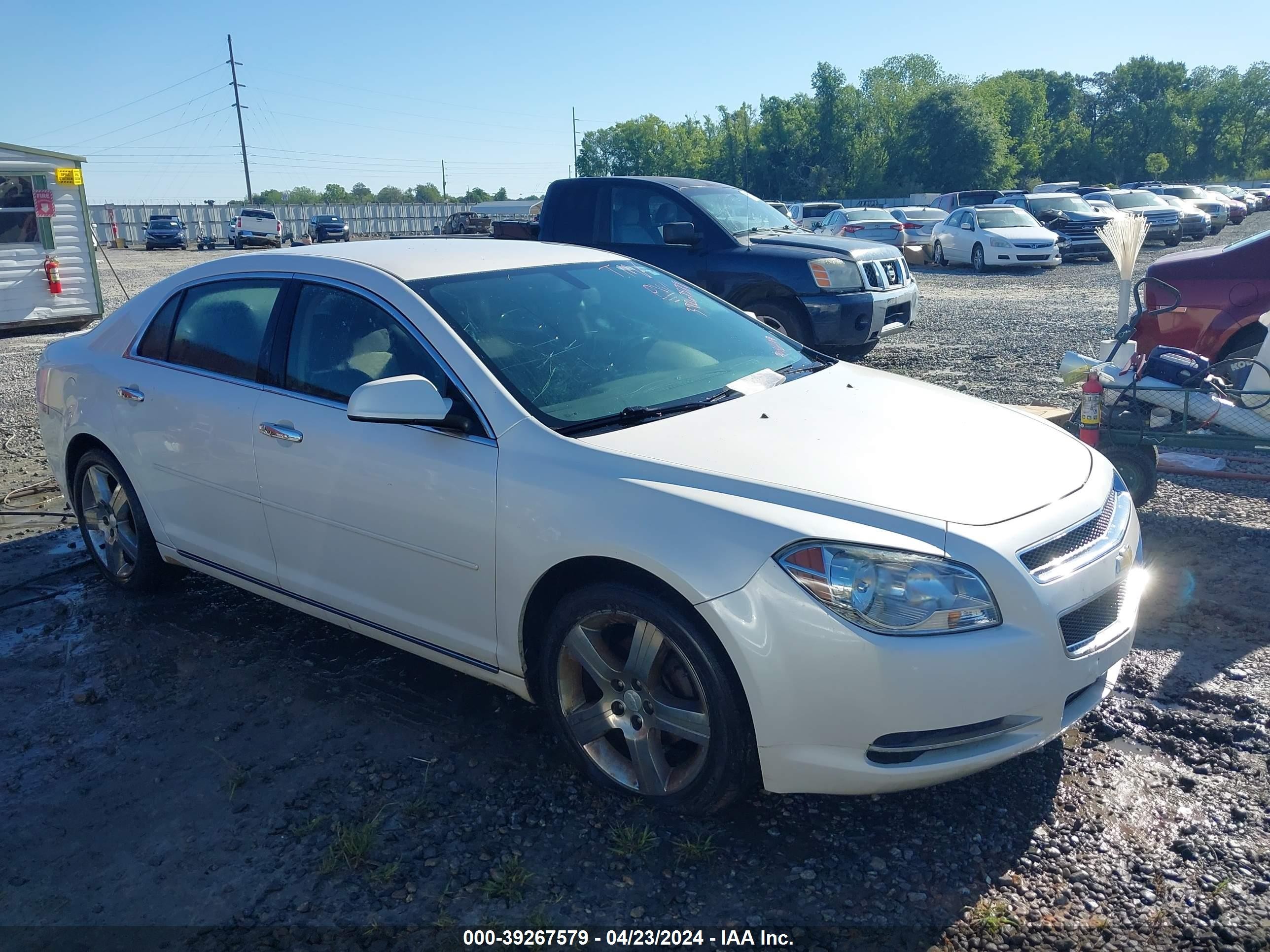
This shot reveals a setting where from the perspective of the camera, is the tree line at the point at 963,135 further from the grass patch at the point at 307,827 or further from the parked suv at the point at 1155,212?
the grass patch at the point at 307,827

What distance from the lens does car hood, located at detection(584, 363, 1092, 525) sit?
2.88 metres

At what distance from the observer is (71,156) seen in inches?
640

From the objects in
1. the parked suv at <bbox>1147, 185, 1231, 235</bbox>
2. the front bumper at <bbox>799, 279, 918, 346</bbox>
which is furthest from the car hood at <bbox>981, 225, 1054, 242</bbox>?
the front bumper at <bbox>799, 279, 918, 346</bbox>

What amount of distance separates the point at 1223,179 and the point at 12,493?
4284 inches

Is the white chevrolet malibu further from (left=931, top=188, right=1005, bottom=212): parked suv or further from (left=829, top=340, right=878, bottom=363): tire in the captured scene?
(left=931, top=188, right=1005, bottom=212): parked suv

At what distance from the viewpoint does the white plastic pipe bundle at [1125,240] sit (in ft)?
20.0

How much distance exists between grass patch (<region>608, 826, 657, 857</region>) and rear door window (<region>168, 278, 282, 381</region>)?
2.35 m

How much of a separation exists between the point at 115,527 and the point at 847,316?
6647 millimetres

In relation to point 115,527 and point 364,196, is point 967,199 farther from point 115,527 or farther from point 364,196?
point 364,196

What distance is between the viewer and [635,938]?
2.58 meters

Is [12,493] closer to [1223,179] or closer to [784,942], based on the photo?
[784,942]

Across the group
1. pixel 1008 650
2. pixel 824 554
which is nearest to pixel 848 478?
pixel 824 554

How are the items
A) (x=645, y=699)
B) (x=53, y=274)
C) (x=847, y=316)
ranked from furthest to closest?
(x=53, y=274) < (x=847, y=316) < (x=645, y=699)

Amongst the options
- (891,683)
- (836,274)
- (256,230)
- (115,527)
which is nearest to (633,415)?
(891,683)
